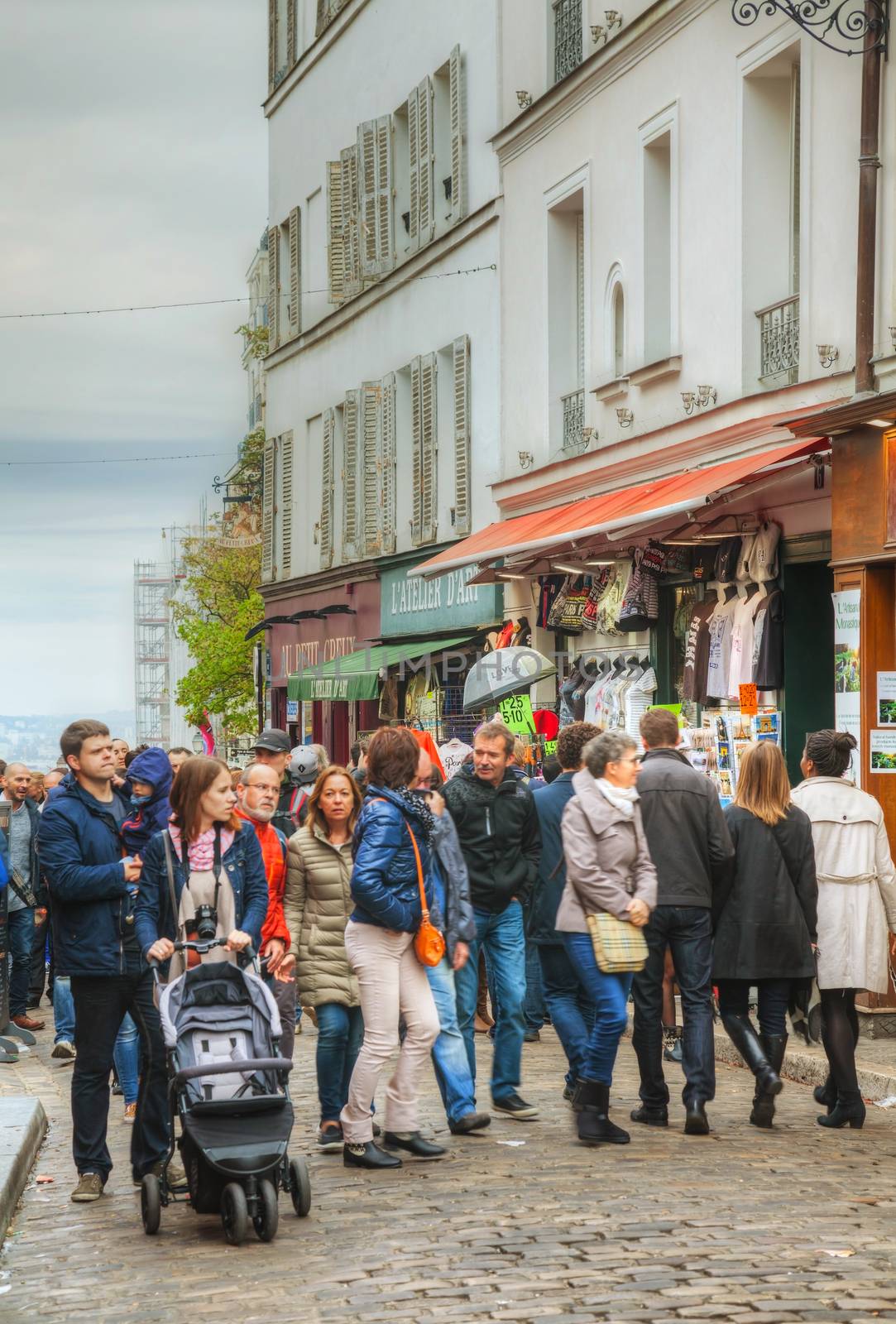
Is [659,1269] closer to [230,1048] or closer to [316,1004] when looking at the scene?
[230,1048]

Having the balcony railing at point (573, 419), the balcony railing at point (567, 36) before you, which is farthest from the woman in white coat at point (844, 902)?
the balcony railing at point (567, 36)

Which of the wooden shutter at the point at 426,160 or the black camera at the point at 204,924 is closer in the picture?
the black camera at the point at 204,924

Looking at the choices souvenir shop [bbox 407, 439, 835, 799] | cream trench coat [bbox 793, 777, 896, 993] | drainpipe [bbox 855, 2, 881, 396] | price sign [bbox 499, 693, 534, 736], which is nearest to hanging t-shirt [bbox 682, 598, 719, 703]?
souvenir shop [bbox 407, 439, 835, 799]

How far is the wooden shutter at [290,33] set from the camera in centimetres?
3167

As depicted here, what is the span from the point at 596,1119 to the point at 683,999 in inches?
32.0

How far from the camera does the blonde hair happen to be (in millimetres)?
9469

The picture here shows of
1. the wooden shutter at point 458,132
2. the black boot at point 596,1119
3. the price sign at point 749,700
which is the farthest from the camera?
the wooden shutter at point 458,132

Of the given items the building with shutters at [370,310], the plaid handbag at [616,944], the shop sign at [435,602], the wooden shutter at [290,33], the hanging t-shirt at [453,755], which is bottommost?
the plaid handbag at [616,944]

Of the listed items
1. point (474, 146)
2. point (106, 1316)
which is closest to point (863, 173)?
point (106, 1316)

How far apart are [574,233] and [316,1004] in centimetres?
1274

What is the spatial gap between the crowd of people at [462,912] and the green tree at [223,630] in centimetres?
3228

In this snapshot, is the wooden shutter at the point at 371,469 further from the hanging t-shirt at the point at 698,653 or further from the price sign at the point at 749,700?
the price sign at the point at 749,700

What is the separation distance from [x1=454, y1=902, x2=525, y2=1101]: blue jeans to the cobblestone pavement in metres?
0.43

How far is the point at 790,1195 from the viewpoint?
25.3 ft
